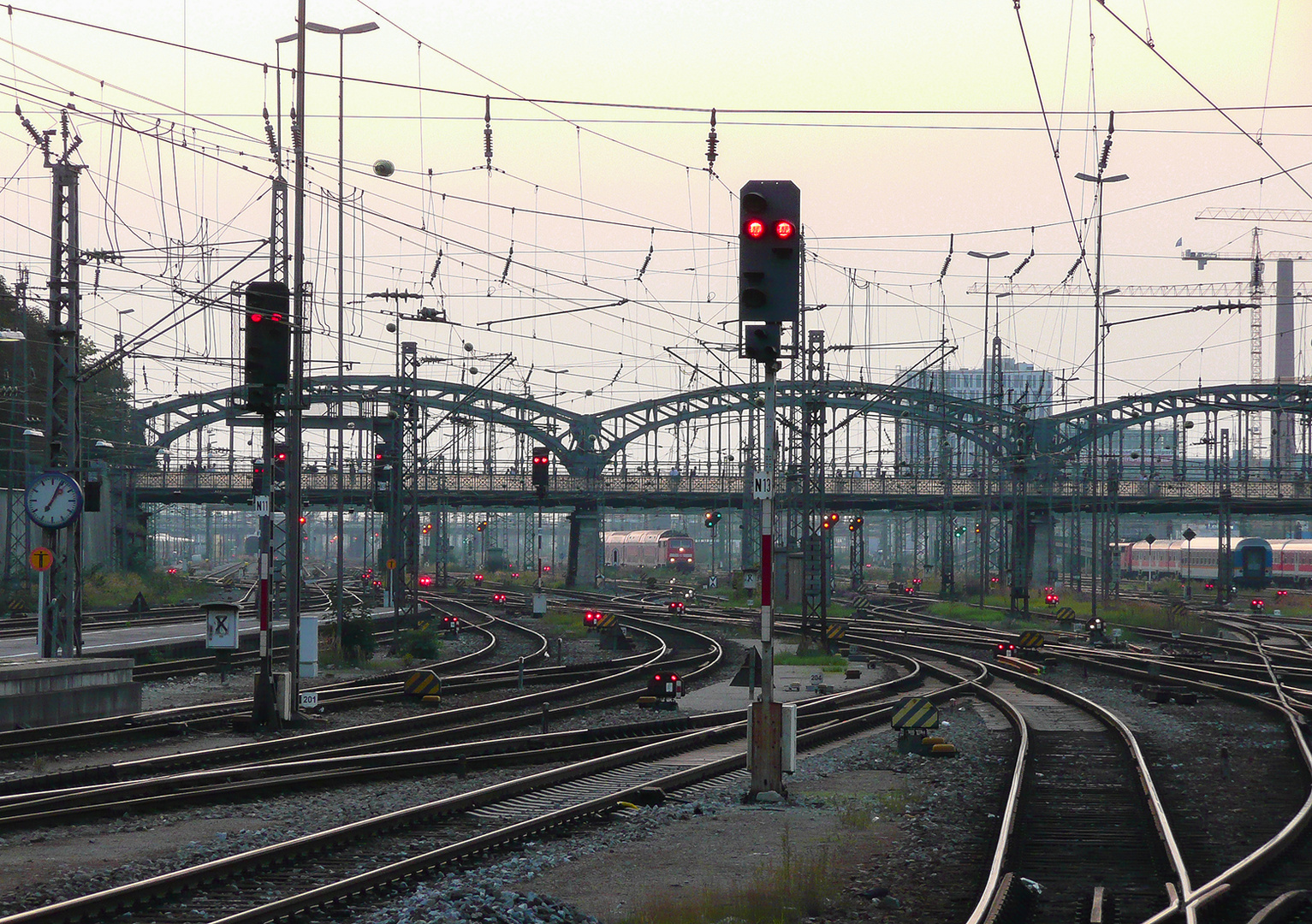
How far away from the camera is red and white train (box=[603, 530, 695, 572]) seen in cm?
12475

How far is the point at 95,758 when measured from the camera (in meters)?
17.5

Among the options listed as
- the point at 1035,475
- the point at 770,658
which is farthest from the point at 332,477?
the point at 770,658

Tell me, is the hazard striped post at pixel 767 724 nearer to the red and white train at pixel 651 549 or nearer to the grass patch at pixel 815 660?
the grass patch at pixel 815 660

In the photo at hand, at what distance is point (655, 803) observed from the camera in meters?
14.8

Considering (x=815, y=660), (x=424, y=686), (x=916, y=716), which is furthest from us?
(x=815, y=660)

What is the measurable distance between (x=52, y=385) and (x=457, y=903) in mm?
21181

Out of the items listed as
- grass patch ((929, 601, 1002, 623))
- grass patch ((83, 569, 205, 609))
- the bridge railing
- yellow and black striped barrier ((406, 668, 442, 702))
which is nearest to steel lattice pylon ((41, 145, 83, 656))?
yellow and black striped barrier ((406, 668, 442, 702))

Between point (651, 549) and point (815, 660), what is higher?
point (815, 660)

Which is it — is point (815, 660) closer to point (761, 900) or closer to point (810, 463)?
point (810, 463)

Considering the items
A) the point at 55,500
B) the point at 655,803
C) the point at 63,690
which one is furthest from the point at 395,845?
the point at 55,500

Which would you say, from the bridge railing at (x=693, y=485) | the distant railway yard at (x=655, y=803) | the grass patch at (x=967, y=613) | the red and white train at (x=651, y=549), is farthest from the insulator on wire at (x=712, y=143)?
the red and white train at (x=651, y=549)

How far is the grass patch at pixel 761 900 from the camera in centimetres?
980

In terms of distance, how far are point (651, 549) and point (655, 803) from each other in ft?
398

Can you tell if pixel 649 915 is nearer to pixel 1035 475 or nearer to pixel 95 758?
pixel 95 758
